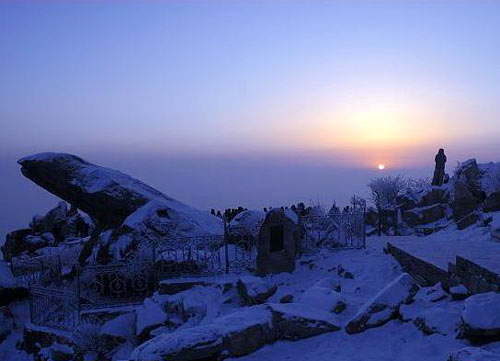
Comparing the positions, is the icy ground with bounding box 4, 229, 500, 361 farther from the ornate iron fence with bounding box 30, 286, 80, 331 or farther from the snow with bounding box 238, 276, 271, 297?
the ornate iron fence with bounding box 30, 286, 80, 331

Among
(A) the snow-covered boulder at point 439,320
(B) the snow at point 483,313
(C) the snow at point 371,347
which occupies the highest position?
(B) the snow at point 483,313

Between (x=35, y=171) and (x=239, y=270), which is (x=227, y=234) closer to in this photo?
(x=239, y=270)

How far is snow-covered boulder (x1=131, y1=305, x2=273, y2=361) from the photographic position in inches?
272

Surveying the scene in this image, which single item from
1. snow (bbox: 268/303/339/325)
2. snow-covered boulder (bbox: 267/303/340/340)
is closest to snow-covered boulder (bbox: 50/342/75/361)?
snow (bbox: 268/303/339/325)

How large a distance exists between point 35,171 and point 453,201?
17509mm

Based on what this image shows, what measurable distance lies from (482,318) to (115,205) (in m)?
13.9

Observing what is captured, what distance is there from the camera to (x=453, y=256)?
1082cm

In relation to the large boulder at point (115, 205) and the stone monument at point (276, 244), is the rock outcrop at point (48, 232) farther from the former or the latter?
the stone monument at point (276, 244)

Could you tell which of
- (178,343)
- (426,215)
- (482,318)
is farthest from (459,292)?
(426,215)

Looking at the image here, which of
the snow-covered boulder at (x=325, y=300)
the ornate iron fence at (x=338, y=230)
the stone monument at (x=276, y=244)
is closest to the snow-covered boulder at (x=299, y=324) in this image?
the snow-covered boulder at (x=325, y=300)

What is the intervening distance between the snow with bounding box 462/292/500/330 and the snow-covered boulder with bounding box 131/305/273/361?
9.60 feet

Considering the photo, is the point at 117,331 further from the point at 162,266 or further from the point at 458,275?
the point at 458,275

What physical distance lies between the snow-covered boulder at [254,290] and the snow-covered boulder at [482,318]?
19.1 ft

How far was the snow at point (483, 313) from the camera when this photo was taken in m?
6.01
